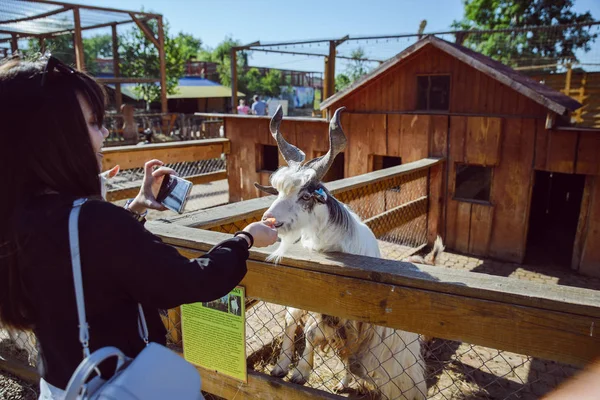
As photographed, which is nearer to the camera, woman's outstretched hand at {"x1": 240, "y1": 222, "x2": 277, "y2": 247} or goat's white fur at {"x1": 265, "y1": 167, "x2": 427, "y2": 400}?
woman's outstretched hand at {"x1": 240, "y1": 222, "x2": 277, "y2": 247}

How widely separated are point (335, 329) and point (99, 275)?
189cm

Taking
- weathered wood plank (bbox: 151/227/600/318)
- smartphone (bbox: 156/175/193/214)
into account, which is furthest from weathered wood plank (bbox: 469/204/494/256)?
smartphone (bbox: 156/175/193/214)

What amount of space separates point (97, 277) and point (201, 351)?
1.16 meters

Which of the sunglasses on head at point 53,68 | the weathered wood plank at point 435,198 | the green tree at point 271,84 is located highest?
the green tree at point 271,84

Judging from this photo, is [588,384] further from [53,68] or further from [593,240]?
[593,240]

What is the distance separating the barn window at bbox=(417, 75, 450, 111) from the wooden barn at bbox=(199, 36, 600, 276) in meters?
0.02

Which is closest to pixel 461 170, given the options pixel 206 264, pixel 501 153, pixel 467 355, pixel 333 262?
pixel 501 153

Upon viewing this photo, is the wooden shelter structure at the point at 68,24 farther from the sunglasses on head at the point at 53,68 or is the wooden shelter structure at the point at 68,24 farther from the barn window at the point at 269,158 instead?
the sunglasses on head at the point at 53,68

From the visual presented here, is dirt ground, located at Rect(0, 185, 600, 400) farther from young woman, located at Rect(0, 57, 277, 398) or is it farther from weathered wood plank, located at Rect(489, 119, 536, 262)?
weathered wood plank, located at Rect(489, 119, 536, 262)

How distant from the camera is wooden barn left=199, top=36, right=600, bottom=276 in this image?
6.88 meters

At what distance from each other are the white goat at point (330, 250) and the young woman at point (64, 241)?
1144 mm

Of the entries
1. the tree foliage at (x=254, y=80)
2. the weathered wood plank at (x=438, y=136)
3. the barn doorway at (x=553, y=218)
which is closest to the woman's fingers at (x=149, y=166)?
the weathered wood plank at (x=438, y=136)

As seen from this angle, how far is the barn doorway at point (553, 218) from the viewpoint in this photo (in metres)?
8.10

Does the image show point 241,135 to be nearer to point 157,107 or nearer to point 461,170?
point 461,170
